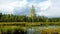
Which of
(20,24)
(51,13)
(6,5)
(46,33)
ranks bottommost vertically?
(46,33)

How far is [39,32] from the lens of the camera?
7.82ft

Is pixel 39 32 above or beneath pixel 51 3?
beneath

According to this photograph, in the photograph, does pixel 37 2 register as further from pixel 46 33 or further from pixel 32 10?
pixel 46 33

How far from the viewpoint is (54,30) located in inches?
92.9

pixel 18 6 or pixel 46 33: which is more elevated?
pixel 18 6

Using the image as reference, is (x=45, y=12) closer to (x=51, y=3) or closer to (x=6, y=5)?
(x=51, y=3)

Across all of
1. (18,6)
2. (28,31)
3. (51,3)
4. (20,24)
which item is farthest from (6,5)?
(51,3)

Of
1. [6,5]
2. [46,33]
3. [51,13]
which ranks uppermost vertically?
[6,5]

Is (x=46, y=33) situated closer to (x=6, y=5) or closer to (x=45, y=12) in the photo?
(x=45, y=12)

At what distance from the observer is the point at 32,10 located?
2387 mm

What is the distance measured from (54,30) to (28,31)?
414 millimetres

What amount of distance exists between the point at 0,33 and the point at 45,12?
79 centimetres

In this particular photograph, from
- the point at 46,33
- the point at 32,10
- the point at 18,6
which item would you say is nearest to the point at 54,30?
the point at 46,33

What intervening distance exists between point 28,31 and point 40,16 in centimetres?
31
